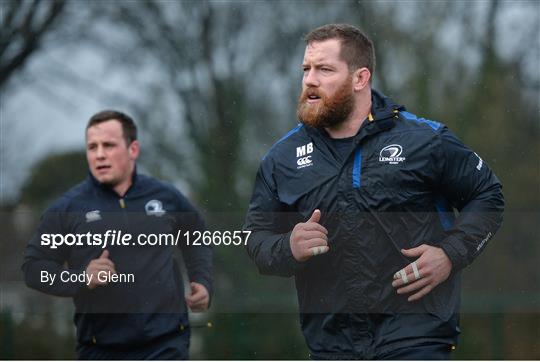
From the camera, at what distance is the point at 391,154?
3.79 meters

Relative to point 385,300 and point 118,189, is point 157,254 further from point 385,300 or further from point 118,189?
point 385,300

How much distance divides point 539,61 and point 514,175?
0.58 m

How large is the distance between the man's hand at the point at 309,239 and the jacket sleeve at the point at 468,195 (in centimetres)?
45

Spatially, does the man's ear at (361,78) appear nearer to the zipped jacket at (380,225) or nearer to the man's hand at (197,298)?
the zipped jacket at (380,225)

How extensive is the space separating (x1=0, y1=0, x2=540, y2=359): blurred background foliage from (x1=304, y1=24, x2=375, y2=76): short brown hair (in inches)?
41.7

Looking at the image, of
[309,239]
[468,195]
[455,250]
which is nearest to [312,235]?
[309,239]

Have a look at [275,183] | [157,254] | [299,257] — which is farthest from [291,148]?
[157,254]

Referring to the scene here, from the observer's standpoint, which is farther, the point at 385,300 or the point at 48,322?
the point at 48,322

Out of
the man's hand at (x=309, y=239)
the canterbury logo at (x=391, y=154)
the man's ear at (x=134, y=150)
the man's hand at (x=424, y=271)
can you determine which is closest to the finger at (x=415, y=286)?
the man's hand at (x=424, y=271)

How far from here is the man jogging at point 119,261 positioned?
478 cm

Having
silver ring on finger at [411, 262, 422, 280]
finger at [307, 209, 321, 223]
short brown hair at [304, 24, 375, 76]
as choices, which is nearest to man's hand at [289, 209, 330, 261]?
finger at [307, 209, 321, 223]

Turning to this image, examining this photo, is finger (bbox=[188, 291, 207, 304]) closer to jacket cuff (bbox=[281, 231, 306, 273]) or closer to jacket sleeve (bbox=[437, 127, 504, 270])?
jacket cuff (bbox=[281, 231, 306, 273])

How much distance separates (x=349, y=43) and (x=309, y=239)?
845 millimetres

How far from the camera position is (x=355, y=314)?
371 cm
